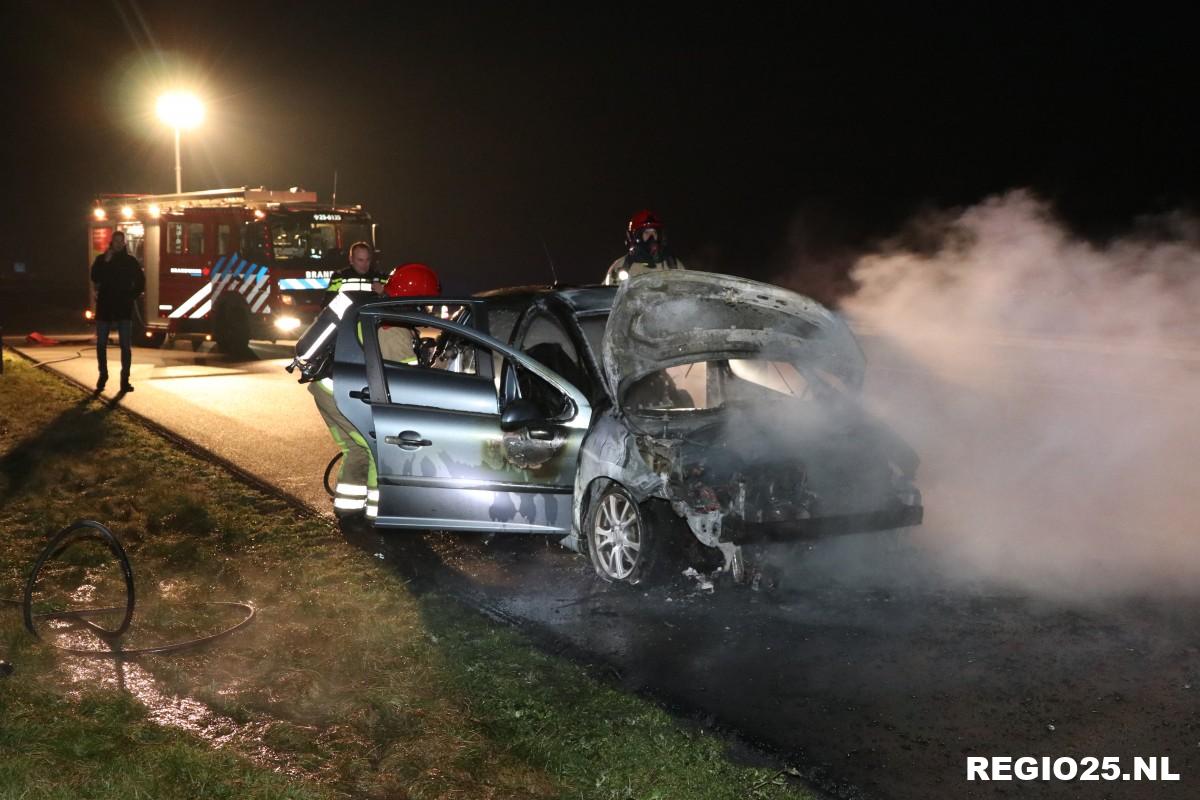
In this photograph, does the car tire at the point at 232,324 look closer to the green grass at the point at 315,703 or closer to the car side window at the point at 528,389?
the green grass at the point at 315,703

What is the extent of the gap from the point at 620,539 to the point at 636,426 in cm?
64

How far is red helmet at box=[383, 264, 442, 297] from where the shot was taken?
7.54 m

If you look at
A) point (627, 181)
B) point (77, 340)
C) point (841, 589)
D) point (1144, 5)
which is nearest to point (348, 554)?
point (841, 589)

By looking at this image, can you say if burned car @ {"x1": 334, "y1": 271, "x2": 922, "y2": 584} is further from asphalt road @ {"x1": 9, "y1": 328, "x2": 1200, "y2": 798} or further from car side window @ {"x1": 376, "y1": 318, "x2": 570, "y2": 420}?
asphalt road @ {"x1": 9, "y1": 328, "x2": 1200, "y2": 798}

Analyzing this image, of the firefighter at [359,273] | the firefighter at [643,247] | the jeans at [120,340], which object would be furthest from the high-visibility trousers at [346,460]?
the jeans at [120,340]

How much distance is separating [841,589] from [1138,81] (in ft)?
105

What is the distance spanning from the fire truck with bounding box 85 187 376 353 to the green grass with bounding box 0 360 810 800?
43.0 feet

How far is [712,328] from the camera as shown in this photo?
6.52 m

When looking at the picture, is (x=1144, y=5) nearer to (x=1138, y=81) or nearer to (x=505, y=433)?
(x=1138, y=81)

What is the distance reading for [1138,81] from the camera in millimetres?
32875

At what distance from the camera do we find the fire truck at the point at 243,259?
65.6 feet

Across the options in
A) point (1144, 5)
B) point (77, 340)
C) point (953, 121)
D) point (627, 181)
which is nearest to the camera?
point (77, 340)

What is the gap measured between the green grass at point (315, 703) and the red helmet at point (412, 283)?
1699 millimetres

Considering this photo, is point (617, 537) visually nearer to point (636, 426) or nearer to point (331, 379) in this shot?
point (636, 426)
